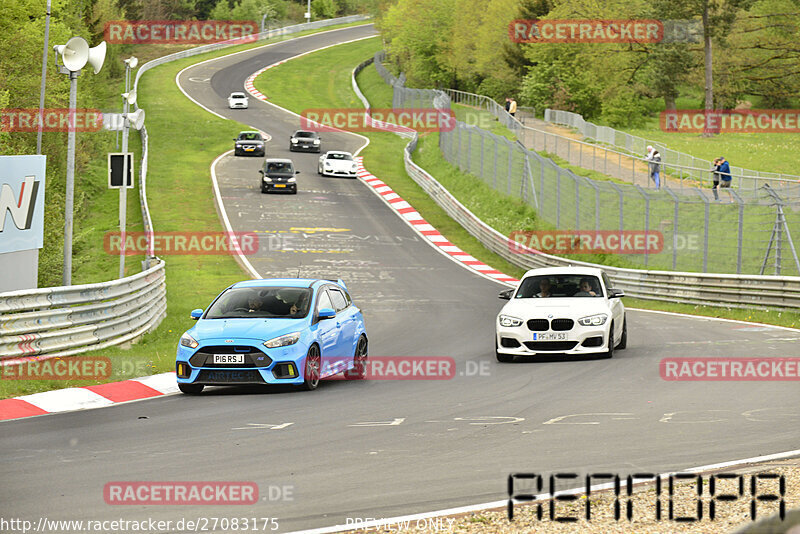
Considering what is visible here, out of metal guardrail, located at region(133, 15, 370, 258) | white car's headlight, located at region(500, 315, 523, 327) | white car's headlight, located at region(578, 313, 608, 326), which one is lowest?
white car's headlight, located at region(500, 315, 523, 327)

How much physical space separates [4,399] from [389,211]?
34.7 m

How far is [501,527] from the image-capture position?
6902mm

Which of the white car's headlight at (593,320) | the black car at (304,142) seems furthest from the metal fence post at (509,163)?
the white car's headlight at (593,320)

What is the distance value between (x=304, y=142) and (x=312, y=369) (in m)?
50.4

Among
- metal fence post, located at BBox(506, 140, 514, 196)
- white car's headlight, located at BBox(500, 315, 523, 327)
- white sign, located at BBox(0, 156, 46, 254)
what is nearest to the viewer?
white sign, located at BBox(0, 156, 46, 254)

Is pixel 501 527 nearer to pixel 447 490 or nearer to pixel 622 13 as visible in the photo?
pixel 447 490

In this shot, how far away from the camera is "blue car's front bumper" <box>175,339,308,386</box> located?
1388cm

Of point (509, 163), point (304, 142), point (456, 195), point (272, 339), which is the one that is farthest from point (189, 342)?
point (304, 142)

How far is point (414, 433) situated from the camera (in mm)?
10773

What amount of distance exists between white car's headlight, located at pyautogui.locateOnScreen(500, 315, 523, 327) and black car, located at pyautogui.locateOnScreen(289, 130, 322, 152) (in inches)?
1861

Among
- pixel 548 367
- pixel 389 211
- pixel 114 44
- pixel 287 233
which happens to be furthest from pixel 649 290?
pixel 114 44

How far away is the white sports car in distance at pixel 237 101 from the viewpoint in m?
82.2

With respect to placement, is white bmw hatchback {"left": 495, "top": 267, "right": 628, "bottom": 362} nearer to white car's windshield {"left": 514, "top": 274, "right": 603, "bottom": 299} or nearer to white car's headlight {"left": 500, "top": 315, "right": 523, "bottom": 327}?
white car's headlight {"left": 500, "top": 315, "right": 523, "bottom": 327}

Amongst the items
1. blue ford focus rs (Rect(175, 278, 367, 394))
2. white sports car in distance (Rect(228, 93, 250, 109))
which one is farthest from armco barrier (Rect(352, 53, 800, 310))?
white sports car in distance (Rect(228, 93, 250, 109))
